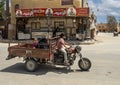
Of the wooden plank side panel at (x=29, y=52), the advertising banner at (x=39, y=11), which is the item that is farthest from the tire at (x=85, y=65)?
the advertising banner at (x=39, y=11)

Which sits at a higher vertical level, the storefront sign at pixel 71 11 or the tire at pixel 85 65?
the storefront sign at pixel 71 11

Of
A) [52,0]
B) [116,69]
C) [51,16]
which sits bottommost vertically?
[116,69]

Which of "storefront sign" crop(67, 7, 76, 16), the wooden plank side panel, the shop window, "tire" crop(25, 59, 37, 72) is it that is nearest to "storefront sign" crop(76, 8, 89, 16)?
"storefront sign" crop(67, 7, 76, 16)

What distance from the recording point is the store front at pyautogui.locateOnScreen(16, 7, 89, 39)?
33.8 meters

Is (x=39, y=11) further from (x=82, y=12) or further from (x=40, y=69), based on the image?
(x=40, y=69)

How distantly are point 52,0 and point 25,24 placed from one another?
17.0ft

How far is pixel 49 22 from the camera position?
36.5 metres

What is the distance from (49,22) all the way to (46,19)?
65 centimetres

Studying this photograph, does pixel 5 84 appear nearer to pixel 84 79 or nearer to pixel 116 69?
pixel 84 79

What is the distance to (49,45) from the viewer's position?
38.1 feet

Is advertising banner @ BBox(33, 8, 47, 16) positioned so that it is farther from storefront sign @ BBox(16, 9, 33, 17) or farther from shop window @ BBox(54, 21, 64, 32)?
shop window @ BBox(54, 21, 64, 32)

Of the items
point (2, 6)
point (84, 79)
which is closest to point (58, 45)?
point (84, 79)

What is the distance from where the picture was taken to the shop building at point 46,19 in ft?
111

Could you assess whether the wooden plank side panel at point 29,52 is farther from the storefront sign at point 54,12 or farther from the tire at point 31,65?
the storefront sign at point 54,12
